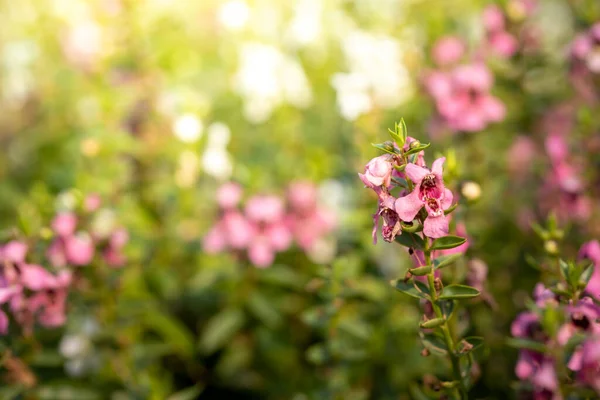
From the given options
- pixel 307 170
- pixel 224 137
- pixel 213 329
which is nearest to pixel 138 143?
pixel 224 137

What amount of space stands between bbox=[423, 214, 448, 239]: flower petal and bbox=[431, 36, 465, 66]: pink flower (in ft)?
4.04

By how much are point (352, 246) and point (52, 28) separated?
227cm

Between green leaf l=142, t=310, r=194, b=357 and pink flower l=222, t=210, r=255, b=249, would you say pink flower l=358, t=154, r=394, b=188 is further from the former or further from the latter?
green leaf l=142, t=310, r=194, b=357

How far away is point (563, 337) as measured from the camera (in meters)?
0.97

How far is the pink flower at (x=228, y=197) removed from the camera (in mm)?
1764

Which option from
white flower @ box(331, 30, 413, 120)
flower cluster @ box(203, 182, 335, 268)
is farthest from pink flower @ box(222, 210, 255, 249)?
white flower @ box(331, 30, 413, 120)

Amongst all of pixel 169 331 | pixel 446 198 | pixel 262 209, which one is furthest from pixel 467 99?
pixel 169 331

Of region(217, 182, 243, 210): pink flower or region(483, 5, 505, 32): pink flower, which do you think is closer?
region(217, 182, 243, 210): pink flower

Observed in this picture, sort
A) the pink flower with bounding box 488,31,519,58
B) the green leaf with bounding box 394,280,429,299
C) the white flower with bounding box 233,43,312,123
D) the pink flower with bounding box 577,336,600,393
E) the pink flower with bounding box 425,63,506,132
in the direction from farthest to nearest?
1. the white flower with bounding box 233,43,312,123
2. the pink flower with bounding box 488,31,519,58
3. the pink flower with bounding box 425,63,506,132
4. the green leaf with bounding box 394,280,429,299
5. the pink flower with bounding box 577,336,600,393

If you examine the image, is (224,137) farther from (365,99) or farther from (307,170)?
(365,99)

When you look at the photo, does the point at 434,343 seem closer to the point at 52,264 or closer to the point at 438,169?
the point at 438,169

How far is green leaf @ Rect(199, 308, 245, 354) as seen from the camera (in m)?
1.74

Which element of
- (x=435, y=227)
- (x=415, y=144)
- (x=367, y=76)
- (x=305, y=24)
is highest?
(x=305, y=24)

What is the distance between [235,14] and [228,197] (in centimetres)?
123
